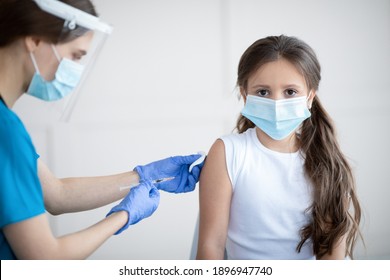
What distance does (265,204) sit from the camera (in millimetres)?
1438

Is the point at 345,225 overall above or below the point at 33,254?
below

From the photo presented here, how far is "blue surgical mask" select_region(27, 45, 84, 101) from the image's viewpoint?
116 cm

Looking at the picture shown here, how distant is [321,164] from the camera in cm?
150

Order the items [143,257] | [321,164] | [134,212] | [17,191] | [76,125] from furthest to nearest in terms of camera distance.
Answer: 1. [143,257]
2. [76,125]
3. [321,164]
4. [134,212]
5. [17,191]

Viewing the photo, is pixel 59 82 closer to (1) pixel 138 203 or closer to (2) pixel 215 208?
(1) pixel 138 203

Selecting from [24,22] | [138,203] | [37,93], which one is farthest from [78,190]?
[24,22]

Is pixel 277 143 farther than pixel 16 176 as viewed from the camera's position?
Yes

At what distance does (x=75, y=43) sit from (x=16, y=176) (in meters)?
0.41

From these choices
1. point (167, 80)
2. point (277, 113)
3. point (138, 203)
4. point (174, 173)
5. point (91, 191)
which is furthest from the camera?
point (167, 80)

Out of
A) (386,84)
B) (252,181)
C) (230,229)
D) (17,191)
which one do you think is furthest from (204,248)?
(386,84)

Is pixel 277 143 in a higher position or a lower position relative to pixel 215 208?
higher

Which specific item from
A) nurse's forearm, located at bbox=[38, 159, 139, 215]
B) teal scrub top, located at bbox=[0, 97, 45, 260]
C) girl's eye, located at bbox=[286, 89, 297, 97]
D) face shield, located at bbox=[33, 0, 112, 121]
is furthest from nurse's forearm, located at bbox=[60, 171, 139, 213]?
girl's eye, located at bbox=[286, 89, 297, 97]

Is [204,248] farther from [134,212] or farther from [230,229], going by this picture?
[134,212]
